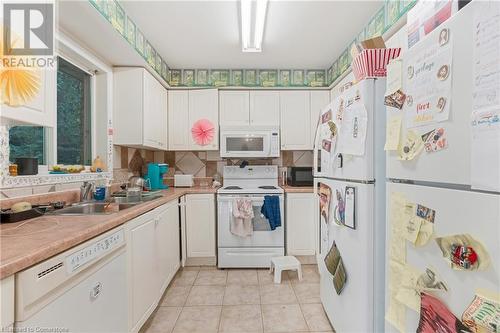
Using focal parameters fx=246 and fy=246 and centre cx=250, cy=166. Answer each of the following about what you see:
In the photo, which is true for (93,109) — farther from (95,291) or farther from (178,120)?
(95,291)

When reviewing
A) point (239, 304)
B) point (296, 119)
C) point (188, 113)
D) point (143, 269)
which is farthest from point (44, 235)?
point (296, 119)

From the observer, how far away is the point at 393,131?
100 cm

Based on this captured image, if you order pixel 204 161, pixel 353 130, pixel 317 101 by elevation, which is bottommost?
pixel 204 161

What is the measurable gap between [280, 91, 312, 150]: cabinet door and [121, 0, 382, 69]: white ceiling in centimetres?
43

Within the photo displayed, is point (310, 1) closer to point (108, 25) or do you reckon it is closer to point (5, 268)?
point (108, 25)

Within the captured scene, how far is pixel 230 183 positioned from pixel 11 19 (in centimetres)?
254

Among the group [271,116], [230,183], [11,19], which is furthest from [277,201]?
[11,19]

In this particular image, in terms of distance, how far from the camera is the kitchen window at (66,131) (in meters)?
1.66

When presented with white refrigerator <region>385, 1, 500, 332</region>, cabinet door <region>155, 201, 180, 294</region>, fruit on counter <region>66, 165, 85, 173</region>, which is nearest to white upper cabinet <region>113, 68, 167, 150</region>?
fruit on counter <region>66, 165, 85, 173</region>

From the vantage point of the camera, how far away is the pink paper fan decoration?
3199 mm

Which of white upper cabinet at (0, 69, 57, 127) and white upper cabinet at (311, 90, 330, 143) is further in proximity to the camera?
white upper cabinet at (311, 90, 330, 143)

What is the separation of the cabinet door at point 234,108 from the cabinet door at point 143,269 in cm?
174

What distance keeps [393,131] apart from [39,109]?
160cm

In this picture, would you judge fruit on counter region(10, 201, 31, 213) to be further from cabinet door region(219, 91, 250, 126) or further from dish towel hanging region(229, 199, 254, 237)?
cabinet door region(219, 91, 250, 126)
